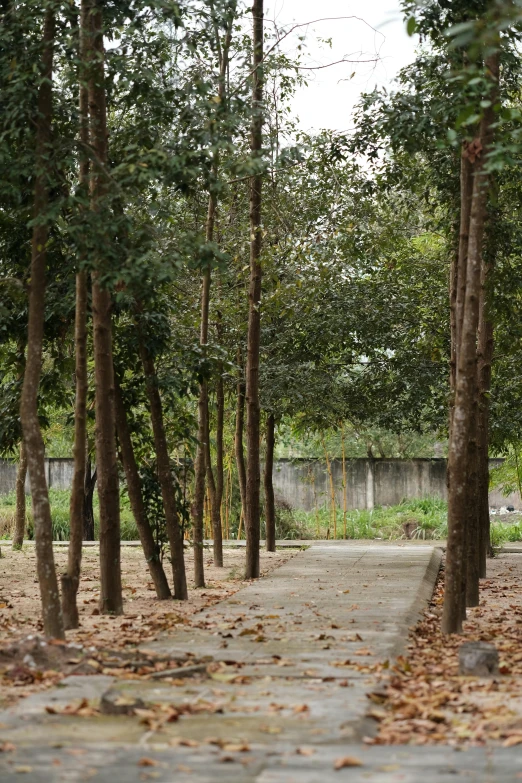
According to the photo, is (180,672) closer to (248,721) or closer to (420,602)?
(248,721)

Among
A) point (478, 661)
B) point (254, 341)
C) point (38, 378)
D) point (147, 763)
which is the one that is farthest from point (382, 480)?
point (147, 763)

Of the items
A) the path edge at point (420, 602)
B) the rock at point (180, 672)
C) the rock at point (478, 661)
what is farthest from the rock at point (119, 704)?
the path edge at point (420, 602)

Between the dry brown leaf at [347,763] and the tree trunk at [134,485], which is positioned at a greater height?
the tree trunk at [134,485]

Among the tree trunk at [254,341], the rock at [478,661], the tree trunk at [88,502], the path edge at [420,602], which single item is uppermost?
the tree trunk at [254,341]

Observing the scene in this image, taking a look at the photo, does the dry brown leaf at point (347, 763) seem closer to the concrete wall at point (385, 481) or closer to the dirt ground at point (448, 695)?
the dirt ground at point (448, 695)

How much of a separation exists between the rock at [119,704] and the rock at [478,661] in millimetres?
2542

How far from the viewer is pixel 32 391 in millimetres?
8750

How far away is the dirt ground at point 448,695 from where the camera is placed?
18.7 ft

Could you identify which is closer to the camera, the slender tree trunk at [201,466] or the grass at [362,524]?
the slender tree trunk at [201,466]

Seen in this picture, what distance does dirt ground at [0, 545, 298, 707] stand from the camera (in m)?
7.50

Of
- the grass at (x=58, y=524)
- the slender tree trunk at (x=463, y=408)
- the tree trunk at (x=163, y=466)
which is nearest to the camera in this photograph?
the slender tree trunk at (x=463, y=408)

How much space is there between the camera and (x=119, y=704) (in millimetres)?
6184

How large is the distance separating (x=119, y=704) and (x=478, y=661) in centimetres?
279

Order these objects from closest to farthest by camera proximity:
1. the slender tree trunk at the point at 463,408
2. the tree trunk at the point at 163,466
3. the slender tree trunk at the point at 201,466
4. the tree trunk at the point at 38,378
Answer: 1. the tree trunk at the point at 38,378
2. the slender tree trunk at the point at 463,408
3. the tree trunk at the point at 163,466
4. the slender tree trunk at the point at 201,466
